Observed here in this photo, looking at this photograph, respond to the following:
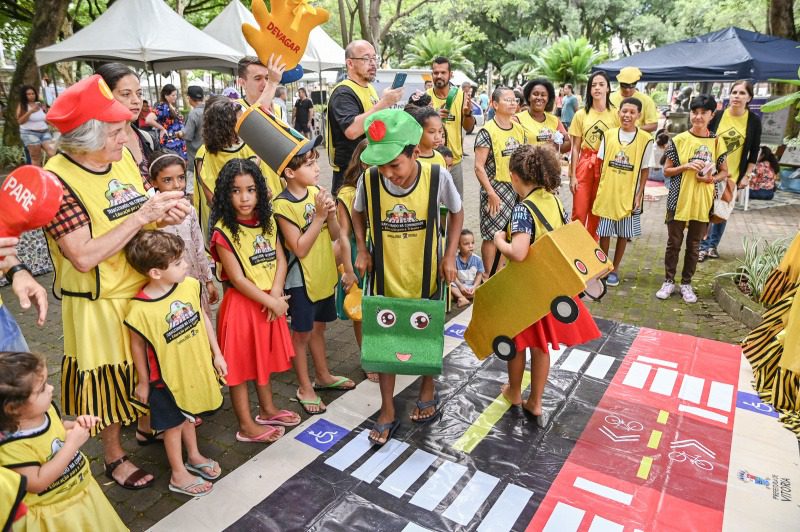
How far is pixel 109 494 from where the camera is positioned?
9.15 ft

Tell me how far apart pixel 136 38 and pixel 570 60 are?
15.7m

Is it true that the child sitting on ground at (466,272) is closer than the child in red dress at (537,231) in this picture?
No

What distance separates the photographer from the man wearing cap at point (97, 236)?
2289 millimetres

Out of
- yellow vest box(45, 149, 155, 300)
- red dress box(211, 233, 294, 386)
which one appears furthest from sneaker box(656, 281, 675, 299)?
yellow vest box(45, 149, 155, 300)

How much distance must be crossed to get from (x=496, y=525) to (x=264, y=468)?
1254mm

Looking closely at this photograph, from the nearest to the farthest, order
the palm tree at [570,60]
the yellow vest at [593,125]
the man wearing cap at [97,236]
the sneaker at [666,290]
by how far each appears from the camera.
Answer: the man wearing cap at [97,236], the sneaker at [666,290], the yellow vest at [593,125], the palm tree at [570,60]

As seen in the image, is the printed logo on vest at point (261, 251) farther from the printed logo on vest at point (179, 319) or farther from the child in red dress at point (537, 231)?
the child in red dress at point (537, 231)

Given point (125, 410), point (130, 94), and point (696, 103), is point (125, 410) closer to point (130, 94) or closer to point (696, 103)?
point (130, 94)

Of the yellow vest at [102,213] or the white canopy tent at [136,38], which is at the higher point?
the white canopy tent at [136,38]

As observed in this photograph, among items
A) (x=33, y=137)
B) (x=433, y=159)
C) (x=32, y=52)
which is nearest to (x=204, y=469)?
(x=433, y=159)

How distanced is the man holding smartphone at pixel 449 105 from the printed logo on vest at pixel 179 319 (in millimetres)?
3392

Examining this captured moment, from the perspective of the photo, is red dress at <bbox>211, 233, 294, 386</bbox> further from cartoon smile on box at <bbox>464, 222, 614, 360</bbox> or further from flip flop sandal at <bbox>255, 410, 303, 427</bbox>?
cartoon smile on box at <bbox>464, 222, 614, 360</bbox>

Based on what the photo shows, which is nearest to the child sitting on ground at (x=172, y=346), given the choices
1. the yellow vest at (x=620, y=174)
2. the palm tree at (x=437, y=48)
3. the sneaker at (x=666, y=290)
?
the yellow vest at (x=620, y=174)

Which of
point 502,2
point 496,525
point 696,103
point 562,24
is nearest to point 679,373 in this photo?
point 496,525
